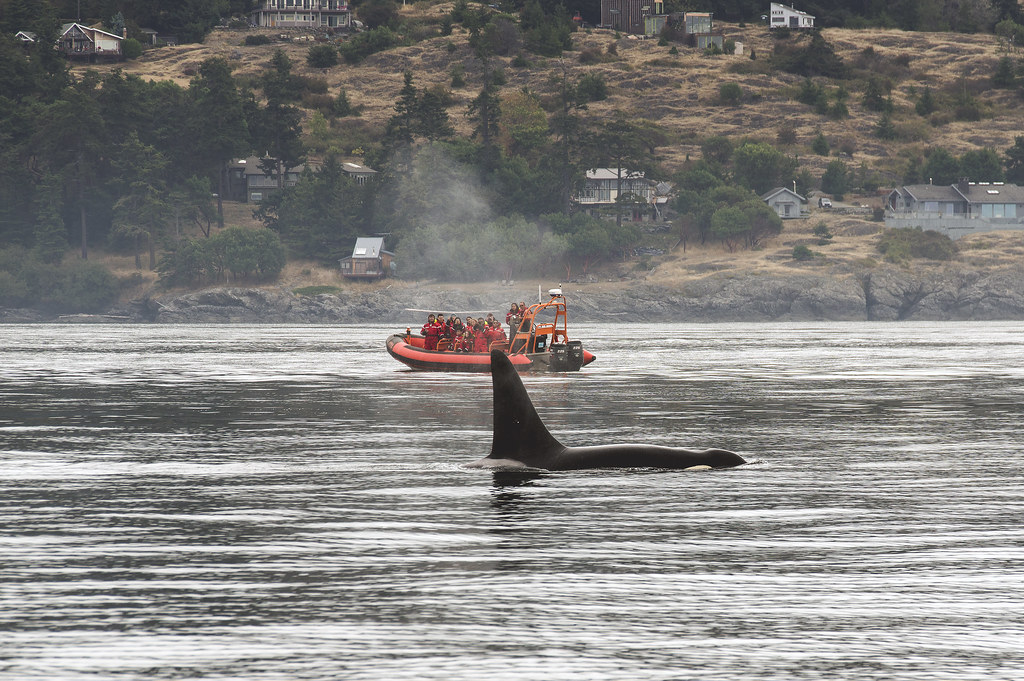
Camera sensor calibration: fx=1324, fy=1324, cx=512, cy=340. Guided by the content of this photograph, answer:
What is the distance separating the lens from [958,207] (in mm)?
183500

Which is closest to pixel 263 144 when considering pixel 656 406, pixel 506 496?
pixel 656 406

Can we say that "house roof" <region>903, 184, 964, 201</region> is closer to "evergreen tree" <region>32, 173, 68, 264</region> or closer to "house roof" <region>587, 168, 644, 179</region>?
"house roof" <region>587, 168, 644, 179</region>

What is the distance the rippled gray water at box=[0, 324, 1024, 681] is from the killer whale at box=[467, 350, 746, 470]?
378mm

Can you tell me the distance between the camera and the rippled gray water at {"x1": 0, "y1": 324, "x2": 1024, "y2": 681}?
12.1m

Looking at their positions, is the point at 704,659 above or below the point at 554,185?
below

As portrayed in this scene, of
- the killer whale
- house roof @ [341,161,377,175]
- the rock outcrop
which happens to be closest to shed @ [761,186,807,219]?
the rock outcrop

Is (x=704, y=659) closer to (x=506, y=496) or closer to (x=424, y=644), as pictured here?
(x=424, y=644)

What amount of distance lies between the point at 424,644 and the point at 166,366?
2324 inches

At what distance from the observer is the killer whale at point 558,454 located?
25.1 meters

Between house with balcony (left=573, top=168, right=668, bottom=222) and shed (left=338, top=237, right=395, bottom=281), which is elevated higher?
house with balcony (left=573, top=168, right=668, bottom=222)

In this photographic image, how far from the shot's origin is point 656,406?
136 feet

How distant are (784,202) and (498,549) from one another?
167 meters

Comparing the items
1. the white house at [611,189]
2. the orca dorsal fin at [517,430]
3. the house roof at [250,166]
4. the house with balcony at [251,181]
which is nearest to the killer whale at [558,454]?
the orca dorsal fin at [517,430]

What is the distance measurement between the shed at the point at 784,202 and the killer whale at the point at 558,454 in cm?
15737
